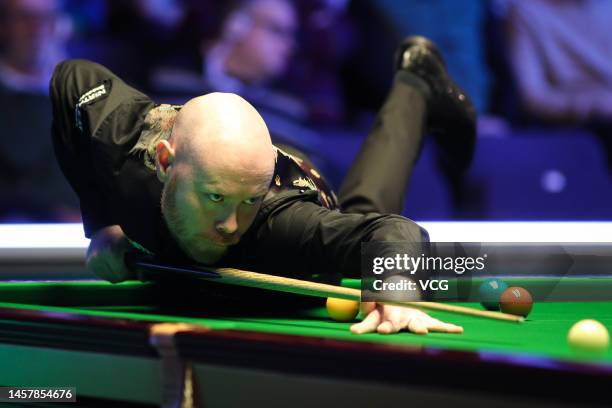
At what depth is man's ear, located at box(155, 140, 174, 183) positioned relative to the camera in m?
2.46

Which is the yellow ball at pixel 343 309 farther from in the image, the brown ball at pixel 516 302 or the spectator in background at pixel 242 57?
the spectator in background at pixel 242 57

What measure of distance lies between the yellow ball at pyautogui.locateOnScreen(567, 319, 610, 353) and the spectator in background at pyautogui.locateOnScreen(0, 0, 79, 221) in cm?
456

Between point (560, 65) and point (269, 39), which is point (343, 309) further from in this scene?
point (560, 65)

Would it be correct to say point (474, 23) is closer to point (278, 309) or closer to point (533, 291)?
point (533, 291)

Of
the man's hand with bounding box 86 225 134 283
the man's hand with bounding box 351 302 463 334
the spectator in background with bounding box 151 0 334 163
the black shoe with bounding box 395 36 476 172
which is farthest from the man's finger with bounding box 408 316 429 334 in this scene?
the spectator in background with bounding box 151 0 334 163

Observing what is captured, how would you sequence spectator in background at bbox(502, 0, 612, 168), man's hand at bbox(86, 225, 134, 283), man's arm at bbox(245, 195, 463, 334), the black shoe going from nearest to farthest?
man's arm at bbox(245, 195, 463, 334), man's hand at bbox(86, 225, 134, 283), the black shoe, spectator in background at bbox(502, 0, 612, 168)

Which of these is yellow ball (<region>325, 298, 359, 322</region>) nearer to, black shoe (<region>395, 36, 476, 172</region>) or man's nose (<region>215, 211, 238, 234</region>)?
man's nose (<region>215, 211, 238, 234</region>)

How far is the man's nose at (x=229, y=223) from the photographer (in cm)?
236

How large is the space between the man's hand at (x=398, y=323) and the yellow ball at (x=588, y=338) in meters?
0.31

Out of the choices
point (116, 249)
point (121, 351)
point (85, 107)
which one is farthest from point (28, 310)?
point (85, 107)

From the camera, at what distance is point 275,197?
2.55m

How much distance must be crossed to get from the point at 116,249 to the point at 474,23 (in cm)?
381

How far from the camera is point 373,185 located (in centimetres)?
337

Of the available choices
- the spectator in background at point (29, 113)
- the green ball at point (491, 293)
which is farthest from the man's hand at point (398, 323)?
the spectator in background at point (29, 113)
